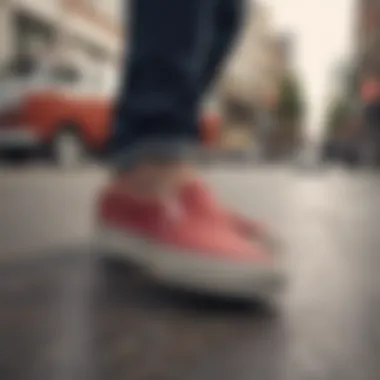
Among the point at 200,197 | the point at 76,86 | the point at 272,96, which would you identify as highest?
the point at 200,197

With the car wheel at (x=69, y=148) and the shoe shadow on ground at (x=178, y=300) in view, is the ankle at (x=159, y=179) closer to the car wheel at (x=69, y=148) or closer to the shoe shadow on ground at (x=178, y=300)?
the shoe shadow on ground at (x=178, y=300)

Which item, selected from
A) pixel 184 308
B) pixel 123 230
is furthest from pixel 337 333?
pixel 123 230

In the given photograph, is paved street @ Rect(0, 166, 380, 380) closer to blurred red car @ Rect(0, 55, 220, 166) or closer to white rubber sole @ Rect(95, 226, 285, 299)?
white rubber sole @ Rect(95, 226, 285, 299)

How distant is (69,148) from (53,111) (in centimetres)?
34

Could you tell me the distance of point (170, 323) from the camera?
0.63m

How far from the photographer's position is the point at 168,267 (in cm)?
72

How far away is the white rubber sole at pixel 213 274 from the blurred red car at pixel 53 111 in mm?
4019

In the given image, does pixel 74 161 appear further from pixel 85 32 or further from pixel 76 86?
pixel 85 32

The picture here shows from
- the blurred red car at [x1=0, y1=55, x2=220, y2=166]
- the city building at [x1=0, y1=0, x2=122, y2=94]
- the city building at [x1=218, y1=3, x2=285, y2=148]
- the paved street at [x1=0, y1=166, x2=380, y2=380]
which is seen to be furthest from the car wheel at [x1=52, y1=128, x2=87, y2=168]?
the city building at [x1=218, y1=3, x2=285, y2=148]

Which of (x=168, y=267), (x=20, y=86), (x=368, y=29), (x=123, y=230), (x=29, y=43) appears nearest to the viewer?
(x=168, y=267)

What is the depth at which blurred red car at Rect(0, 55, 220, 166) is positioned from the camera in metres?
4.87

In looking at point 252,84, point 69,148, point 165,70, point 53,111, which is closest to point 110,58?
point 69,148

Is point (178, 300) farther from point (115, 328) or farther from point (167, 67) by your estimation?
point (167, 67)

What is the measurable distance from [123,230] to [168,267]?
0.38 ft
